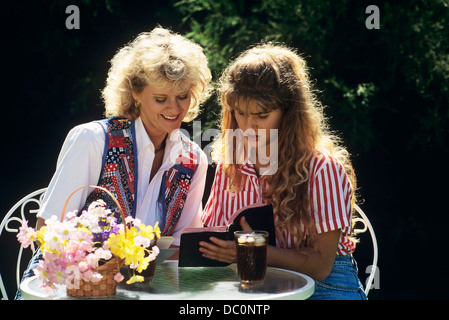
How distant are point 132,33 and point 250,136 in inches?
82.1

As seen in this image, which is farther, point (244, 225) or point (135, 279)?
point (244, 225)

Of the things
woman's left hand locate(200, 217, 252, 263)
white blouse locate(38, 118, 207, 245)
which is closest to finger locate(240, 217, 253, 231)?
woman's left hand locate(200, 217, 252, 263)

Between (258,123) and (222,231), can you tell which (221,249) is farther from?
(258,123)

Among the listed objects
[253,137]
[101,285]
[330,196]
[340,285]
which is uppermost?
[253,137]

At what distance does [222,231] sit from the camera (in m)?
2.23

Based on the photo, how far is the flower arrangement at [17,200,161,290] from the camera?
183 cm

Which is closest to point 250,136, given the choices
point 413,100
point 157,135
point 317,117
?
point 317,117

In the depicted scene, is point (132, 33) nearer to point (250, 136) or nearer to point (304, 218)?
point (250, 136)

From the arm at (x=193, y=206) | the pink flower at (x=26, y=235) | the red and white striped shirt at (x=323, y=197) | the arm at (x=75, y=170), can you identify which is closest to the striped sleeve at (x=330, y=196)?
the red and white striped shirt at (x=323, y=197)

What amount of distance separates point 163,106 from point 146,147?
0.21 m

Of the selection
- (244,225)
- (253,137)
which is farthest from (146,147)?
(244,225)

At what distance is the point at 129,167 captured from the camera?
2756 mm

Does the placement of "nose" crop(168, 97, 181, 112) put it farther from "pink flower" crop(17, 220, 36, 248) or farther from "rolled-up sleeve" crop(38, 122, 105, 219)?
"pink flower" crop(17, 220, 36, 248)

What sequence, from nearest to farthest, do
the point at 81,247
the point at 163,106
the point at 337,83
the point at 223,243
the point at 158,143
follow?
the point at 81,247
the point at 223,243
the point at 163,106
the point at 158,143
the point at 337,83
